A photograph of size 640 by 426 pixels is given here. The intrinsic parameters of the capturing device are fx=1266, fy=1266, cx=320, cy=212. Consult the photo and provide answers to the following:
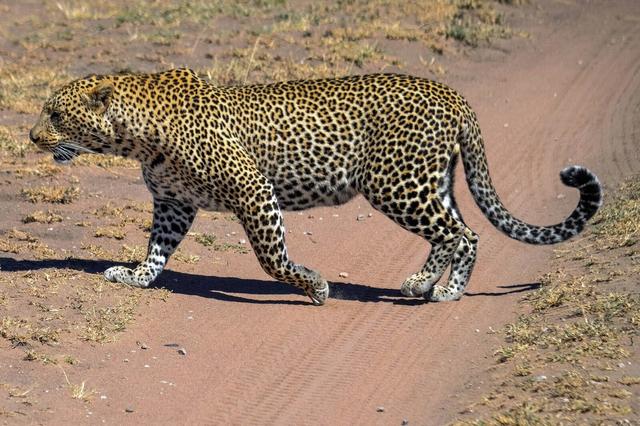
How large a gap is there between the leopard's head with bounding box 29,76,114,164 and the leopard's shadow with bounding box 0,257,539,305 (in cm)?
110

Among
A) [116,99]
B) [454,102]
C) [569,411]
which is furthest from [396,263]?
[569,411]

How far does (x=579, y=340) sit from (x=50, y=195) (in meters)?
5.97

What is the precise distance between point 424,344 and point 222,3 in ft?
40.3

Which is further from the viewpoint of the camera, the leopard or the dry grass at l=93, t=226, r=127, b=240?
the dry grass at l=93, t=226, r=127, b=240

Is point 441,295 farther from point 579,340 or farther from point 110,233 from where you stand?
point 110,233

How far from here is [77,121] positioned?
1043cm

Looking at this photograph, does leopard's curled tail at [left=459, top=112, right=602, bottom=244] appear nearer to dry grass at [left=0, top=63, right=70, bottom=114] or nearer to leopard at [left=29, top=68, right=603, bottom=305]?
leopard at [left=29, top=68, right=603, bottom=305]

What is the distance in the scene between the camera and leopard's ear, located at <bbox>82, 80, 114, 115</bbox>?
10312 millimetres

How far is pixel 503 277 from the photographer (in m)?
11.6

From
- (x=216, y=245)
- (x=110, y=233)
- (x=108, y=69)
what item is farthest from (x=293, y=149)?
(x=108, y=69)

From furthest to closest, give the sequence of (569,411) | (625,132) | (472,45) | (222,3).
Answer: (222,3), (472,45), (625,132), (569,411)

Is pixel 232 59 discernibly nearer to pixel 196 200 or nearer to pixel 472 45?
pixel 472 45

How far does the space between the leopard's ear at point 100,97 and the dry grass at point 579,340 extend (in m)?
3.73

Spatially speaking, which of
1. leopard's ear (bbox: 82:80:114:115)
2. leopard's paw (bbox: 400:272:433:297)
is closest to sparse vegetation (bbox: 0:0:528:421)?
leopard's ear (bbox: 82:80:114:115)
